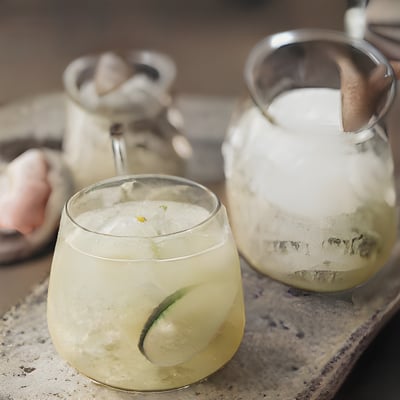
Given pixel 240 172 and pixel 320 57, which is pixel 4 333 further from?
pixel 320 57

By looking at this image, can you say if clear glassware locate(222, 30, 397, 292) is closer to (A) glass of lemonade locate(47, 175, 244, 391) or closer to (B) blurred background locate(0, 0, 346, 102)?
(A) glass of lemonade locate(47, 175, 244, 391)

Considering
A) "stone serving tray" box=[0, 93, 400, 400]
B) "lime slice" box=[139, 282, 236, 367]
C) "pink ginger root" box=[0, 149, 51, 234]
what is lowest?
"stone serving tray" box=[0, 93, 400, 400]

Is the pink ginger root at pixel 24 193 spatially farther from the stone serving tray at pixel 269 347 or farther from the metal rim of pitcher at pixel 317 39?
the metal rim of pitcher at pixel 317 39

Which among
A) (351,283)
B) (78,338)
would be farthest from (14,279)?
(351,283)

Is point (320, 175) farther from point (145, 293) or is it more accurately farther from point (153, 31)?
point (153, 31)

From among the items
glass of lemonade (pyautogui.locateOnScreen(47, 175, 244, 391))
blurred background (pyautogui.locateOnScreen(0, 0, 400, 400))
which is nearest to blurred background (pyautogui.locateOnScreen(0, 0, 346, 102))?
blurred background (pyautogui.locateOnScreen(0, 0, 400, 400))

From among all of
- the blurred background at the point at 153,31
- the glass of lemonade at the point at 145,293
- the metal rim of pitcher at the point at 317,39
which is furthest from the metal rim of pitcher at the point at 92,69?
the blurred background at the point at 153,31

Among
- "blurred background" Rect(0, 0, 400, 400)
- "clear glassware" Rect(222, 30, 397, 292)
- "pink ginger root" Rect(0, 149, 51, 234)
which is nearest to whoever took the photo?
"clear glassware" Rect(222, 30, 397, 292)
